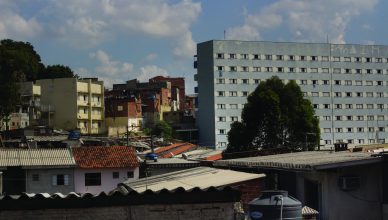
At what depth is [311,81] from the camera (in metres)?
100

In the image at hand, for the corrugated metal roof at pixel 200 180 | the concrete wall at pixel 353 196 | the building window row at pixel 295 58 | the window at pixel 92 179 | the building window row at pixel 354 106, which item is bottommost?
the window at pixel 92 179

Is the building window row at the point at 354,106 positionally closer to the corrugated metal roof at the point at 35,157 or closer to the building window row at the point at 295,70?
the building window row at the point at 295,70

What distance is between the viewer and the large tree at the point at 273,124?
175ft

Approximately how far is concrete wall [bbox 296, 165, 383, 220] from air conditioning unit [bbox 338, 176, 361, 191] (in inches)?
4.7

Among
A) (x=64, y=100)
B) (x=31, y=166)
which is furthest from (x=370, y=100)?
(x=31, y=166)

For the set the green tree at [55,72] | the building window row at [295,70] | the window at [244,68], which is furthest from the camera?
the window at [244,68]

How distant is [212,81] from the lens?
93875 mm

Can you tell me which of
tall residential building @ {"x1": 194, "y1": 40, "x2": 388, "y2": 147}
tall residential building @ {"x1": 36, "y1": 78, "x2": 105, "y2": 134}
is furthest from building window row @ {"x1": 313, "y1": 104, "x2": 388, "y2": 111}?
tall residential building @ {"x1": 36, "y1": 78, "x2": 105, "y2": 134}

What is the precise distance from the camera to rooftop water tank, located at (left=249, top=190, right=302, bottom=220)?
11867 millimetres

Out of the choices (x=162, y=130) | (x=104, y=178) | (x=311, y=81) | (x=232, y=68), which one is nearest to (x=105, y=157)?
(x=104, y=178)

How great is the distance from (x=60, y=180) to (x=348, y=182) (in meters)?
23.0

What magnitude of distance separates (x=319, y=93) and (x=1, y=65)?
2002 inches

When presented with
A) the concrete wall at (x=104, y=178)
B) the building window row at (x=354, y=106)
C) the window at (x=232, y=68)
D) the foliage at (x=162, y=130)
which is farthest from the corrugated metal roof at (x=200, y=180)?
the building window row at (x=354, y=106)

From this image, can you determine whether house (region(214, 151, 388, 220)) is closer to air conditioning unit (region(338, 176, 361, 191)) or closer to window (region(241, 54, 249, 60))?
air conditioning unit (region(338, 176, 361, 191))
